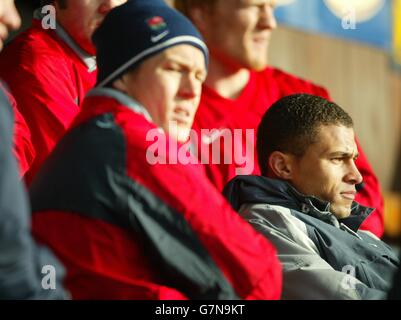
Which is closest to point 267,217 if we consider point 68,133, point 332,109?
point 332,109

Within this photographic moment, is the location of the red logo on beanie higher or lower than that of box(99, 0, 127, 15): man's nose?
lower

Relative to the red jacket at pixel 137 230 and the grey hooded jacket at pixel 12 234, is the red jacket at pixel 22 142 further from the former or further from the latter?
the grey hooded jacket at pixel 12 234

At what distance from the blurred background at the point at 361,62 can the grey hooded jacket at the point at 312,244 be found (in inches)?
109

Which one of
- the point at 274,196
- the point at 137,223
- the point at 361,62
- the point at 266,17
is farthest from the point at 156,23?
the point at 361,62

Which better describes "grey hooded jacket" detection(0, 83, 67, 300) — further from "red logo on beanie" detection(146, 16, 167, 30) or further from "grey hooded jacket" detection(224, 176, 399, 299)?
"grey hooded jacket" detection(224, 176, 399, 299)

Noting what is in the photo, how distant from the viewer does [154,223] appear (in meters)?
2.05

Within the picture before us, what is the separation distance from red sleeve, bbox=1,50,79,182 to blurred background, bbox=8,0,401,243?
2.53 m

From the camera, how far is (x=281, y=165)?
2748mm

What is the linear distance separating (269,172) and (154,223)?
782mm

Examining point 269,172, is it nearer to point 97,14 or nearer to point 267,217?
point 267,217

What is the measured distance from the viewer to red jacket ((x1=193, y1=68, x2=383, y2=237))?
3195 millimetres

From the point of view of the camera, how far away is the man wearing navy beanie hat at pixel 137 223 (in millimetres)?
2049

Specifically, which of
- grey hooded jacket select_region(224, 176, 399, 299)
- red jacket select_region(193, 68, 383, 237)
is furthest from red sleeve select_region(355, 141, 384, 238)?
grey hooded jacket select_region(224, 176, 399, 299)

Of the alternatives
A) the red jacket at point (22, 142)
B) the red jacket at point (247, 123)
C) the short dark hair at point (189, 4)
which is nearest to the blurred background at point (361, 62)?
the short dark hair at point (189, 4)
